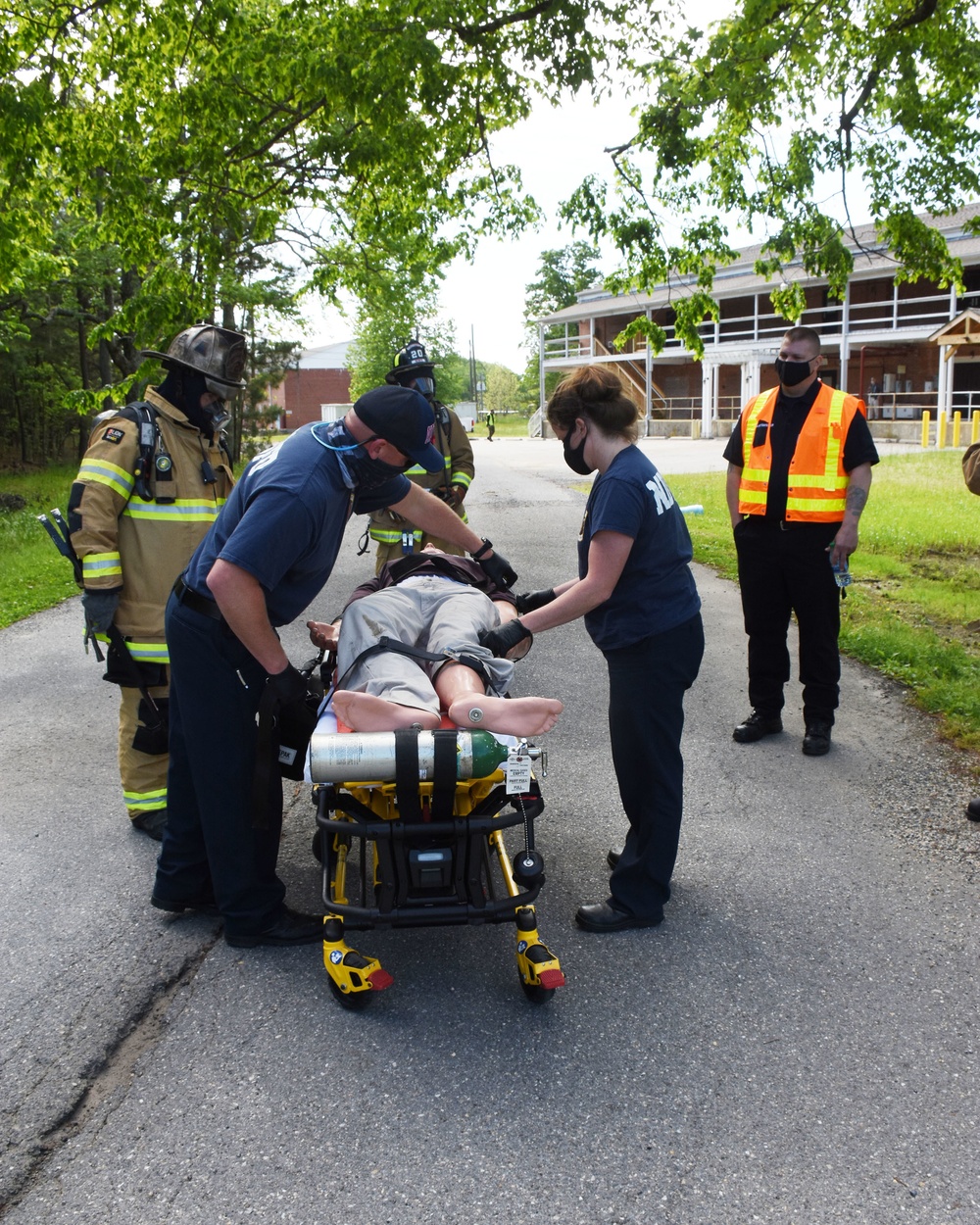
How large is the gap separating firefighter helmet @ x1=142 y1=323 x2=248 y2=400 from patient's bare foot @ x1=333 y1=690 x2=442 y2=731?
1750 millimetres

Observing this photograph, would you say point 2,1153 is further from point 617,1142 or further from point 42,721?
point 42,721

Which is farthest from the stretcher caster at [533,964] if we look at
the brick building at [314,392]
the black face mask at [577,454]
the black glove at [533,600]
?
the brick building at [314,392]

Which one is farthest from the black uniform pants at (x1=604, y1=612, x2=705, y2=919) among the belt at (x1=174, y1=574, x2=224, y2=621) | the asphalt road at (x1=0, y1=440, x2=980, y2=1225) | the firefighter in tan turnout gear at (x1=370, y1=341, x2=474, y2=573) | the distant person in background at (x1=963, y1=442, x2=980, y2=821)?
the firefighter in tan turnout gear at (x1=370, y1=341, x2=474, y2=573)

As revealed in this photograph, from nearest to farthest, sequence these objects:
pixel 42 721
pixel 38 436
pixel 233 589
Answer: pixel 233 589 → pixel 42 721 → pixel 38 436

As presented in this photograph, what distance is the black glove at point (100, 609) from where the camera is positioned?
4383 mm

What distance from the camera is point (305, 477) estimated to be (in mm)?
3332

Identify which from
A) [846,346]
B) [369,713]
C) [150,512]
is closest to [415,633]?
[369,713]

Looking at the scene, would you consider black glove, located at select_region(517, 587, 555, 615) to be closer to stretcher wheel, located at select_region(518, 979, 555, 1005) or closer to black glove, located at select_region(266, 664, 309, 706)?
black glove, located at select_region(266, 664, 309, 706)

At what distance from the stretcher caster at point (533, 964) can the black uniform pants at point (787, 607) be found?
10.1ft

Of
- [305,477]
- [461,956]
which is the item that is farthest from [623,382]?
[461,956]

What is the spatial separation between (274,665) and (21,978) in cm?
144

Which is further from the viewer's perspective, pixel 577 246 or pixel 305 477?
pixel 577 246

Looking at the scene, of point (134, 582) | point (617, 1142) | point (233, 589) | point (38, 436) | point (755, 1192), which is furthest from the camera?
point (38, 436)

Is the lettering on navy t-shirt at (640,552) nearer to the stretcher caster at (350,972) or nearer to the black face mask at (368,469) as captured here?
the black face mask at (368,469)
